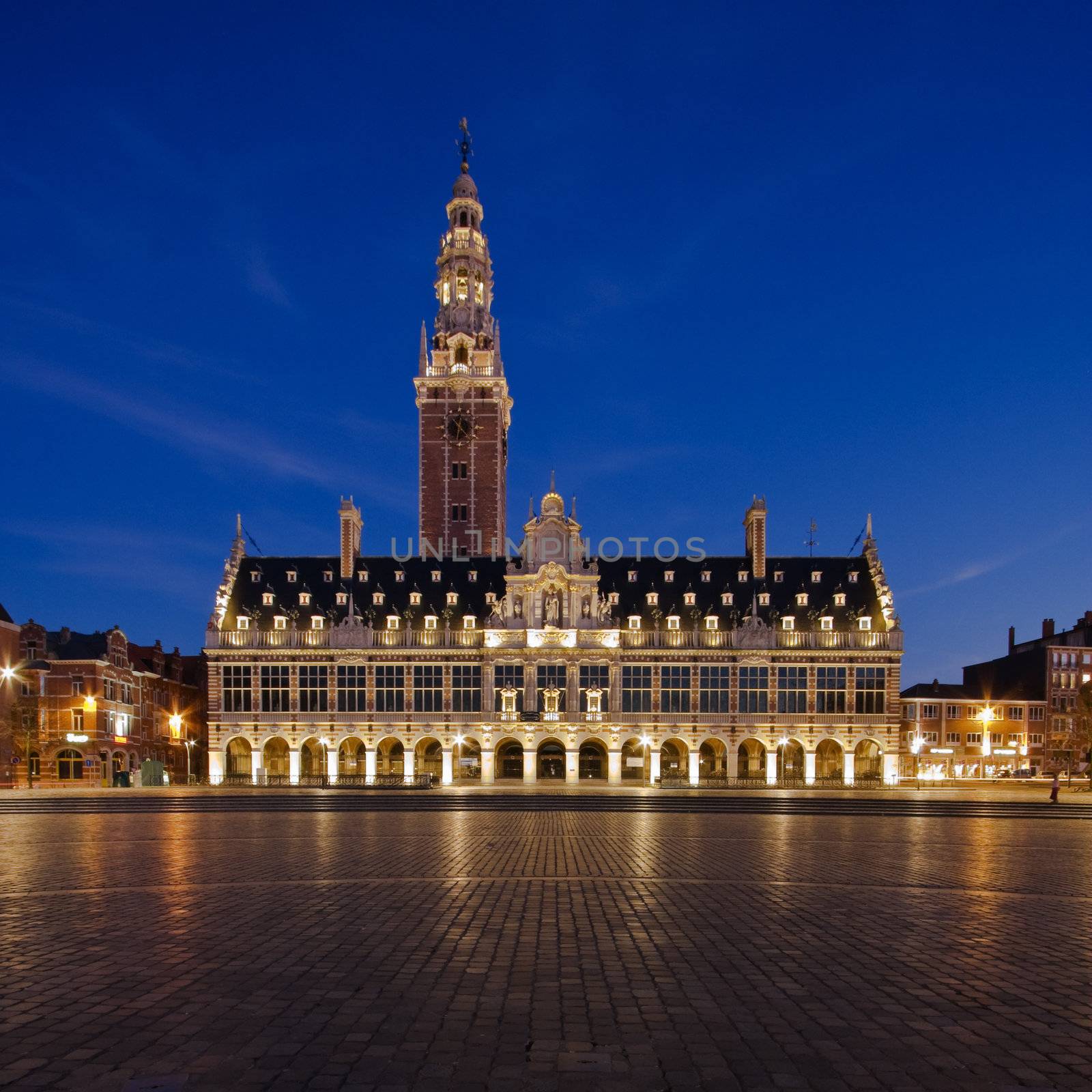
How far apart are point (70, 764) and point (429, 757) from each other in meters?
22.2

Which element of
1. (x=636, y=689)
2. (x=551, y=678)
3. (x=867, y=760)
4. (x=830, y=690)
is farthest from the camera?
(x=551, y=678)

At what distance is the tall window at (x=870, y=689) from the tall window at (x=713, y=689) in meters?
8.44

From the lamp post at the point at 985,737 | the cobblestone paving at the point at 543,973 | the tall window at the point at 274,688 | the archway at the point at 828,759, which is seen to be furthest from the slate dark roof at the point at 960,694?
the cobblestone paving at the point at 543,973

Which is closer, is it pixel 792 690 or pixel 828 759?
pixel 792 690

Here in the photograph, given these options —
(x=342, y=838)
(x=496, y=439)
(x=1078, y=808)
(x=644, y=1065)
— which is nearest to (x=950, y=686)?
(x=496, y=439)

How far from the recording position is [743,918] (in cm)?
1418

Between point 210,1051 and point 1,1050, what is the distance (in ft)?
5.15

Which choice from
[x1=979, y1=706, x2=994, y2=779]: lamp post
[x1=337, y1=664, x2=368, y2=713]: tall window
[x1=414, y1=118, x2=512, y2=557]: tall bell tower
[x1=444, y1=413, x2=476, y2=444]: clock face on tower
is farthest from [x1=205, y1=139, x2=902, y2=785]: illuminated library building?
[x1=979, y1=706, x2=994, y2=779]: lamp post

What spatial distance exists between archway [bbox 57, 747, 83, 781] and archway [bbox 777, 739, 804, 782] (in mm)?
43602

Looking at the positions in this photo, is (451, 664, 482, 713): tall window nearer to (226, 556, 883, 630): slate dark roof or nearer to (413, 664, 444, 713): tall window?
(413, 664, 444, 713): tall window

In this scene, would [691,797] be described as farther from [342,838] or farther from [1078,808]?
[342,838]

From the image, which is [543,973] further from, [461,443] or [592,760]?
[461,443]

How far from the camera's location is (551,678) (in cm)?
7156

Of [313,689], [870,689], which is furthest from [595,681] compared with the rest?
[313,689]
